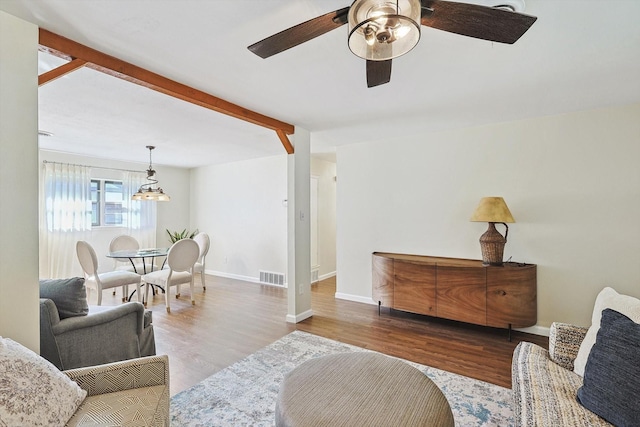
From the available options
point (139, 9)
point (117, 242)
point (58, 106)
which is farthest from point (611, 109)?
point (117, 242)

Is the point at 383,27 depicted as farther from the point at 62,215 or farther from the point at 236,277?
the point at 62,215

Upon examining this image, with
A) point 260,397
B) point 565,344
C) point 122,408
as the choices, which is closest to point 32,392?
point 122,408

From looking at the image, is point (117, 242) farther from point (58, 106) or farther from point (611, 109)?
point (611, 109)

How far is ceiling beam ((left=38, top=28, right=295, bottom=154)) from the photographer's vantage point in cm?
183

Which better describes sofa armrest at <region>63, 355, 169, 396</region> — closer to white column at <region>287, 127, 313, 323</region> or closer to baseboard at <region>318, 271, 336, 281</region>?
white column at <region>287, 127, 313, 323</region>

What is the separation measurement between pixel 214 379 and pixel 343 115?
2745 mm

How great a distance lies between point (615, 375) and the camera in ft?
4.19

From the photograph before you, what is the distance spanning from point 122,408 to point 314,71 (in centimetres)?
227

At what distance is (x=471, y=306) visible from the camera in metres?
3.26

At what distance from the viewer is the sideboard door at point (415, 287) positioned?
A: 3.48 meters

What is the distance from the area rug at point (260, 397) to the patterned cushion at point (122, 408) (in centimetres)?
65

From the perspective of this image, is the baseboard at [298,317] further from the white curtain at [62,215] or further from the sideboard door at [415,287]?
the white curtain at [62,215]

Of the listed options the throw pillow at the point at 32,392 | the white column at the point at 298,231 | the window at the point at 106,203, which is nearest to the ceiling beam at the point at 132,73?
the white column at the point at 298,231

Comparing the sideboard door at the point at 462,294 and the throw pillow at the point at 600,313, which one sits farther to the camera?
the sideboard door at the point at 462,294
